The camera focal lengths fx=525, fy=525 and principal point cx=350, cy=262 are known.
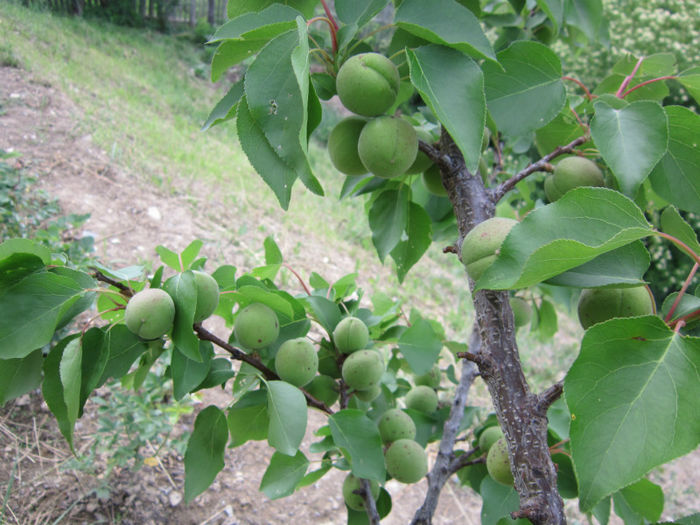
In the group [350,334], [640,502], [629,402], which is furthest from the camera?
[350,334]

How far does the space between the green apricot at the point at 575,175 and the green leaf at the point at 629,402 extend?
0.30 metres

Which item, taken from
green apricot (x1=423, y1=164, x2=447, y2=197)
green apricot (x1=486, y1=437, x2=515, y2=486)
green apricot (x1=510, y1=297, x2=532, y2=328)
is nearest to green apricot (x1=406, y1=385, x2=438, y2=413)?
green apricot (x1=510, y1=297, x2=532, y2=328)

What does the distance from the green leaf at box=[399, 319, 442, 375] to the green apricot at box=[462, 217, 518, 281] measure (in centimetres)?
39

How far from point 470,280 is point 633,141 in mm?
271

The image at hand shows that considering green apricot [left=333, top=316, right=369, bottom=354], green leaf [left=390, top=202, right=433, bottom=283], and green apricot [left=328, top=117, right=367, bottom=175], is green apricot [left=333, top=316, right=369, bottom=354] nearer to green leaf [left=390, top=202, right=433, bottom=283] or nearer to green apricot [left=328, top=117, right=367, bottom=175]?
green leaf [left=390, top=202, right=433, bottom=283]

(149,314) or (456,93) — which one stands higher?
(456,93)

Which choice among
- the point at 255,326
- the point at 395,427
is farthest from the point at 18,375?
the point at 395,427

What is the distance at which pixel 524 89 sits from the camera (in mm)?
742

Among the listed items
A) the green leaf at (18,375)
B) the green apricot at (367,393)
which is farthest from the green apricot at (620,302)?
the green leaf at (18,375)

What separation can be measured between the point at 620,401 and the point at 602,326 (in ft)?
0.22

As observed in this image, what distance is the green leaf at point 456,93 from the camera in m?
0.56

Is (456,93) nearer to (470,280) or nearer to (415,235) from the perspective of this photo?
(470,280)

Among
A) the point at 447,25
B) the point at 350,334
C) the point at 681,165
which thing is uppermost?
the point at 447,25

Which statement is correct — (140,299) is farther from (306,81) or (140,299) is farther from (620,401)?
(620,401)
